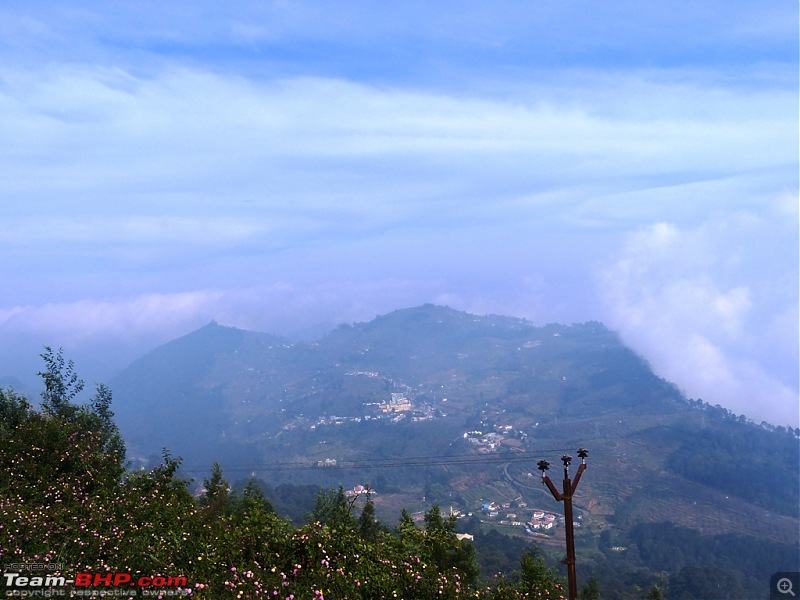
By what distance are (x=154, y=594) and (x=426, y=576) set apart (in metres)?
4.79

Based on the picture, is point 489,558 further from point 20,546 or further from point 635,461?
point 635,461

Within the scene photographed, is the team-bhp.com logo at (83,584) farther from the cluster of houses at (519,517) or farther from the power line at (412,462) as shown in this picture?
the power line at (412,462)

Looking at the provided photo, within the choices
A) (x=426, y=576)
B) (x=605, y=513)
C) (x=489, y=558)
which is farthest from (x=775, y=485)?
(x=426, y=576)

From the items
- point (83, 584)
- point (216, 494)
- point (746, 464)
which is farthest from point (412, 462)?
point (83, 584)

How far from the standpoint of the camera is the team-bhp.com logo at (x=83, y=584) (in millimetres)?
9273

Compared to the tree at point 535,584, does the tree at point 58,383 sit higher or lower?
higher

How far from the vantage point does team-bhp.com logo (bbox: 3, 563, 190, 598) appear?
365 inches
